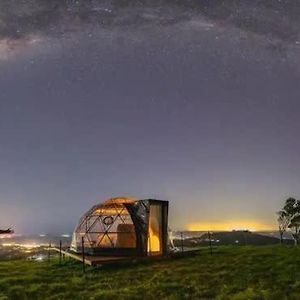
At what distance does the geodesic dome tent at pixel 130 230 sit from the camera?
89.9 feet

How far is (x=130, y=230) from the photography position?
27.9 m

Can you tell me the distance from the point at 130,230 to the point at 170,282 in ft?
36.8

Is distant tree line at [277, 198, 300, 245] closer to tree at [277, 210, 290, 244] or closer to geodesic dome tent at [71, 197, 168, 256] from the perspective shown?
tree at [277, 210, 290, 244]

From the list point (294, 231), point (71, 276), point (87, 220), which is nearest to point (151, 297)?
point (71, 276)

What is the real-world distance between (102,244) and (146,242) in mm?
3411

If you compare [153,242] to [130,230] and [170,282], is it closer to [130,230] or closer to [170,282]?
[130,230]

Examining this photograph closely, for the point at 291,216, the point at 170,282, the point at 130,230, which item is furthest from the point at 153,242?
the point at 291,216

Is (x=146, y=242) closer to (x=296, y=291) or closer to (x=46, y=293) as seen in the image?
(x=46, y=293)

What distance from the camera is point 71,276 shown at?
20.7 m

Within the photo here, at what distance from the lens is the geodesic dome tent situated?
2739 cm

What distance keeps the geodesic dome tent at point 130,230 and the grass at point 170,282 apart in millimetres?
3481

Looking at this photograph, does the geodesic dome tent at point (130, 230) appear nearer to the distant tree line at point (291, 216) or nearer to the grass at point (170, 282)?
the grass at point (170, 282)

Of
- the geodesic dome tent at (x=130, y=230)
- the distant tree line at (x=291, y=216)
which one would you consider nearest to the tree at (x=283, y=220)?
the distant tree line at (x=291, y=216)

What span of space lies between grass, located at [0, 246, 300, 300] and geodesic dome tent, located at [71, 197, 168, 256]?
348cm
